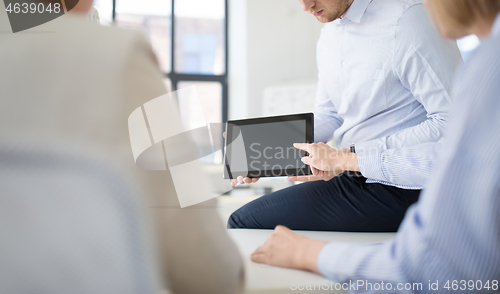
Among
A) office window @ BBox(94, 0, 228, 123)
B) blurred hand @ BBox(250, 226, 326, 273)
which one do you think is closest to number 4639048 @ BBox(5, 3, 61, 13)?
blurred hand @ BBox(250, 226, 326, 273)

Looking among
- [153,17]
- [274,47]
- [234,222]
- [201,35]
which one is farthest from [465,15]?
[153,17]

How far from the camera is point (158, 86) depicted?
418mm

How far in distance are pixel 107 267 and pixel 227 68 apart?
399 centimetres

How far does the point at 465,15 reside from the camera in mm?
447

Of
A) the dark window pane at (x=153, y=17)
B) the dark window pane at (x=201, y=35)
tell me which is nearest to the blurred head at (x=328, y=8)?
the dark window pane at (x=201, y=35)

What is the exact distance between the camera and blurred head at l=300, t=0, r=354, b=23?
1201 millimetres


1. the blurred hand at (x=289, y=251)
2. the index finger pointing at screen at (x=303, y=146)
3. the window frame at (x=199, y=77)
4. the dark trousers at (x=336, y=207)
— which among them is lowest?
the dark trousers at (x=336, y=207)

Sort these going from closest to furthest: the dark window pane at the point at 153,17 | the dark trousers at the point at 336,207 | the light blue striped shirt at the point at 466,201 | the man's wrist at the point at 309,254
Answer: the light blue striped shirt at the point at 466,201 → the man's wrist at the point at 309,254 → the dark trousers at the point at 336,207 → the dark window pane at the point at 153,17

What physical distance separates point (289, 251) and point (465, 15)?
0.43m

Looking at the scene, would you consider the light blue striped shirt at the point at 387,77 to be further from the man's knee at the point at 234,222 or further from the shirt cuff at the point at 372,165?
the man's knee at the point at 234,222

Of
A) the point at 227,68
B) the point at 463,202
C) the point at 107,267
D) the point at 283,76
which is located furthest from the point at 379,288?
the point at 227,68

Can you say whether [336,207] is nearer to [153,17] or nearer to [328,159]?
[328,159]

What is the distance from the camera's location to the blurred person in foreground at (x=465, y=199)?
359 millimetres

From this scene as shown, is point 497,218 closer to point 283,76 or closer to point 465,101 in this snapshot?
point 465,101
